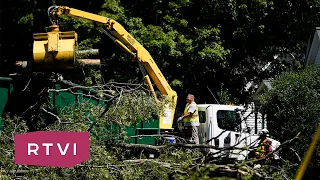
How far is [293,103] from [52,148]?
279 inches

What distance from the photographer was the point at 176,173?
19.8ft

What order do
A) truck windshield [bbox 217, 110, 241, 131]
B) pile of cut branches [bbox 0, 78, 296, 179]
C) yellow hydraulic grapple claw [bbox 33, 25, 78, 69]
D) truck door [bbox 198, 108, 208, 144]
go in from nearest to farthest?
pile of cut branches [bbox 0, 78, 296, 179] < yellow hydraulic grapple claw [bbox 33, 25, 78, 69] < truck door [bbox 198, 108, 208, 144] < truck windshield [bbox 217, 110, 241, 131]

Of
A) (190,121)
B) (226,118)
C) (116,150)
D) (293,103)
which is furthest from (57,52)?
(226,118)

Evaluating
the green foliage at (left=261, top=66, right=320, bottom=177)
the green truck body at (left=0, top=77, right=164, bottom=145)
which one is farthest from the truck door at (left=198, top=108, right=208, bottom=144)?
the green truck body at (left=0, top=77, right=164, bottom=145)

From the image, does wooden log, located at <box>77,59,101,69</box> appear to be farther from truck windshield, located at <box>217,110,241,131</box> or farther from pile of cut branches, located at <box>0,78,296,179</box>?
truck windshield, located at <box>217,110,241,131</box>

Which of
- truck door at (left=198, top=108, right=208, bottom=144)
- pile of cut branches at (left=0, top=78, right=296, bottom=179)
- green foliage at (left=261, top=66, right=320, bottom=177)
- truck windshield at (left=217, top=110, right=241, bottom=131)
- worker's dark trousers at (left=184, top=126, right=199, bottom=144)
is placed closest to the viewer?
pile of cut branches at (left=0, top=78, right=296, bottom=179)

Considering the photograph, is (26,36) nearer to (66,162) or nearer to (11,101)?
(11,101)

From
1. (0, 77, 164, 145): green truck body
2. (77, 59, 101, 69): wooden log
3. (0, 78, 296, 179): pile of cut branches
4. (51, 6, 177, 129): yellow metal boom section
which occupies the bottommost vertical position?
(0, 78, 296, 179): pile of cut branches

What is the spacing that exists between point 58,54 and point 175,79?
11684 millimetres

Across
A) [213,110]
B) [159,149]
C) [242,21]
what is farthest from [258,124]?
[159,149]

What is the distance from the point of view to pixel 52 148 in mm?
7125

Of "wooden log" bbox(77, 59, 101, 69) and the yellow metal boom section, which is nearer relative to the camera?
"wooden log" bbox(77, 59, 101, 69)

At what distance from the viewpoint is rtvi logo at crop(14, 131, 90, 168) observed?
687cm

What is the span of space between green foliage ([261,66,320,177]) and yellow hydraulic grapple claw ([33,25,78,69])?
4632 millimetres
